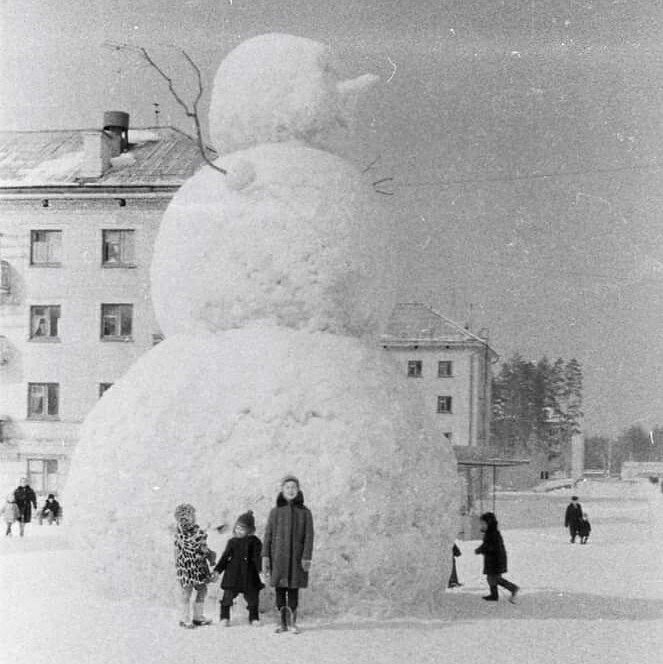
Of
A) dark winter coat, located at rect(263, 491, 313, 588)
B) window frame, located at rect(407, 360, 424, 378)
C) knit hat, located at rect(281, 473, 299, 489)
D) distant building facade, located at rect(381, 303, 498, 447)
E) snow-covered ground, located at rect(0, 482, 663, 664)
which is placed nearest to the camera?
snow-covered ground, located at rect(0, 482, 663, 664)

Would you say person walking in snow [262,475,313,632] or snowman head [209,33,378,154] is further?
snowman head [209,33,378,154]

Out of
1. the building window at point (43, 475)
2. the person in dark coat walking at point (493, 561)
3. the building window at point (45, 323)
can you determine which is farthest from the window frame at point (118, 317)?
the person in dark coat walking at point (493, 561)

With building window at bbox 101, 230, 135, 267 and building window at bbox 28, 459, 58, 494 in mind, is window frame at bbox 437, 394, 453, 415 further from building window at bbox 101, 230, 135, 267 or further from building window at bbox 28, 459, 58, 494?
building window at bbox 28, 459, 58, 494

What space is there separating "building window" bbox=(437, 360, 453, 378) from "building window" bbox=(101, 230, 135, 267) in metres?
16.6

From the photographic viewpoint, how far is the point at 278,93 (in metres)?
10.3

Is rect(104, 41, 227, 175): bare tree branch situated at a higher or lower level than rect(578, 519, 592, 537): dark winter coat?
higher

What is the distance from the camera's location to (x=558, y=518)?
31.1 meters

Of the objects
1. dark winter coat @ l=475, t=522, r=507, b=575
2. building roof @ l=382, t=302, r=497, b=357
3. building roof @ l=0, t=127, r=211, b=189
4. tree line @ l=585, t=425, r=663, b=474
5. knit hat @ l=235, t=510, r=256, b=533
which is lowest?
tree line @ l=585, t=425, r=663, b=474

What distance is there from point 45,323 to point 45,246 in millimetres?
2176

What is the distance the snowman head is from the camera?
10.3 m

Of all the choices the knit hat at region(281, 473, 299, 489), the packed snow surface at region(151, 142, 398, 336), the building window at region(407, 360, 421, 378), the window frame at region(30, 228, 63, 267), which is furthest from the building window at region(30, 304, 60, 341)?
the knit hat at region(281, 473, 299, 489)

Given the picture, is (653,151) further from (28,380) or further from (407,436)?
(28,380)

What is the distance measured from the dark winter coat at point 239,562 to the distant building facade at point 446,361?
1307 inches

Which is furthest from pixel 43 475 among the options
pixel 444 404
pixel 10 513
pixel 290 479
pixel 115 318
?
pixel 290 479
